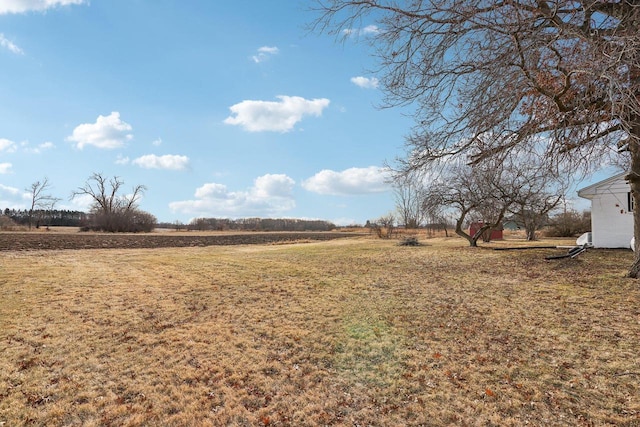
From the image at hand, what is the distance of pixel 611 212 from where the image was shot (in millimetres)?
14812

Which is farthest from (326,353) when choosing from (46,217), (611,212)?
(46,217)

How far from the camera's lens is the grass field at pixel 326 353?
3631 mm

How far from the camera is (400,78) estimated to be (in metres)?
6.72

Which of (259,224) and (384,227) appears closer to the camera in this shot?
(384,227)

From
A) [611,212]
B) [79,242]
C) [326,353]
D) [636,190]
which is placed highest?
[636,190]

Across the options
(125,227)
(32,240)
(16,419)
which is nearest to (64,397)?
(16,419)

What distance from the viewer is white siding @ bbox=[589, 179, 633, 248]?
47.8ft

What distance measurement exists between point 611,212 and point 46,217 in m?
75.9

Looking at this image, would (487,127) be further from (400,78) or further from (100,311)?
(100,311)

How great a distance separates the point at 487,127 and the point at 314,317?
485cm

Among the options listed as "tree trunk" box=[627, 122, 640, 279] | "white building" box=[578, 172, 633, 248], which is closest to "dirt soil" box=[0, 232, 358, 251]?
"white building" box=[578, 172, 633, 248]

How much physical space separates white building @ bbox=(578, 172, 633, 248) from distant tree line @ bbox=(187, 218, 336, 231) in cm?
5894

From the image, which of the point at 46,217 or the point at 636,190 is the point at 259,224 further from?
the point at 636,190

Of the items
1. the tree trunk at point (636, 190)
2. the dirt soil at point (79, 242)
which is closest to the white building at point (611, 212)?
the tree trunk at point (636, 190)
